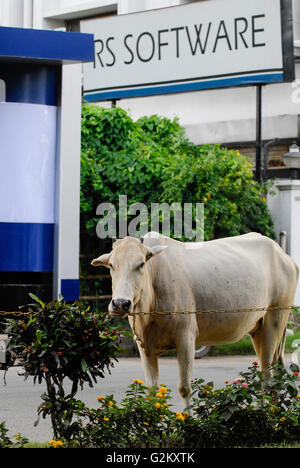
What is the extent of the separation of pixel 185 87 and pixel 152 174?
6.34 feet

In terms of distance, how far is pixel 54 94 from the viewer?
1055 centimetres

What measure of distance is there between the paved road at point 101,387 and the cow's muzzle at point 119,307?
164 centimetres

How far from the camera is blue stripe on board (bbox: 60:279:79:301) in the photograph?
10.3 m

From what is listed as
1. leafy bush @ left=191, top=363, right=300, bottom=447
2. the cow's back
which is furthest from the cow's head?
leafy bush @ left=191, top=363, right=300, bottom=447

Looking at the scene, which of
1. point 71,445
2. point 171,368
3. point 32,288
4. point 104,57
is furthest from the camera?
point 104,57

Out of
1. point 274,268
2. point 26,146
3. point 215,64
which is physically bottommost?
point 274,268

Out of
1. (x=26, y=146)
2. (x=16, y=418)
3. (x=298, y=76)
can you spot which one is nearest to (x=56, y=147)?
(x=26, y=146)

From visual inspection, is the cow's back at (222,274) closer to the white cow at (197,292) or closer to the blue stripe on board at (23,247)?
the white cow at (197,292)

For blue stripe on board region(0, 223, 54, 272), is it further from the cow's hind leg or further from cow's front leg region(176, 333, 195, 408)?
cow's front leg region(176, 333, 195, 408)

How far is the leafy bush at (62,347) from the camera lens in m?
5.75

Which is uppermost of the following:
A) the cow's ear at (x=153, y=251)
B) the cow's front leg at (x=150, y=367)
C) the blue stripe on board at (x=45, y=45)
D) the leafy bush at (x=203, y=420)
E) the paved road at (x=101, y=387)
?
the blue stripe on board at (x=45, y=45)

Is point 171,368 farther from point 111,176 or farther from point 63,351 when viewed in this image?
point 63,351

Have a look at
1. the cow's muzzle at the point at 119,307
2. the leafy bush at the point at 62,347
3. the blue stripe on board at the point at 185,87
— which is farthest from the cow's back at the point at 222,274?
the blue stripe on board at the point at 185,87

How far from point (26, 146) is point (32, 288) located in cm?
165
